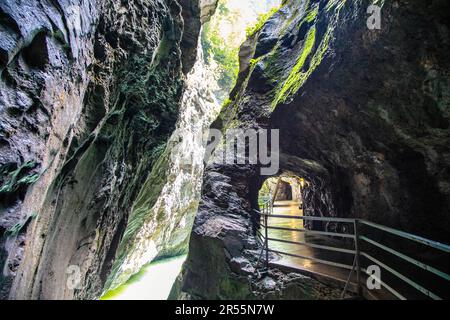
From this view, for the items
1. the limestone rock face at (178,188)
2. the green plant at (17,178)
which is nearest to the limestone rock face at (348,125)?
the green plant at (17,178)

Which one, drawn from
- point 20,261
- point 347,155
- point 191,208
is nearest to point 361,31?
point 347,155

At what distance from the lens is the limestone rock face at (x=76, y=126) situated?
7.56 feet

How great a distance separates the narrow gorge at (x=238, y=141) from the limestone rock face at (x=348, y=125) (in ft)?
0.09

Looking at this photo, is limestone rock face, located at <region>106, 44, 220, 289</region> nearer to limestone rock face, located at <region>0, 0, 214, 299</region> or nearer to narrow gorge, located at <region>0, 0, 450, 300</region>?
narrow gorge, located at <region>0, 0, 450, 300</region>

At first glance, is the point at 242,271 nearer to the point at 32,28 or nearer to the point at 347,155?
the point at 347,155

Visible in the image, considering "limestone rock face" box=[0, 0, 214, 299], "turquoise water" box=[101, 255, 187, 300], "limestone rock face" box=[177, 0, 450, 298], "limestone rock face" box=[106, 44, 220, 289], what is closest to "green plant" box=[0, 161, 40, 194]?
"limestone rock face" box=[0, 0, 214, 299]

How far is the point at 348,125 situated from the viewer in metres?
5.19

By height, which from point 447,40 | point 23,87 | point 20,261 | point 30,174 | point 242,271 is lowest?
point 242,271

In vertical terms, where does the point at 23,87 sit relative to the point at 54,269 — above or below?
above

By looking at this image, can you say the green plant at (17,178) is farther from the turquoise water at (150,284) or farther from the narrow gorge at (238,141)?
the turquoise water at (150,284)

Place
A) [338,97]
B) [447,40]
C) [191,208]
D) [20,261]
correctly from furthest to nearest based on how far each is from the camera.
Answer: [191,208]
[338,97]
[447,40]
[20,261]

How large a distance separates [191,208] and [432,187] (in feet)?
50.1

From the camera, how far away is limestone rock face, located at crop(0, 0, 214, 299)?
2305 millimetres

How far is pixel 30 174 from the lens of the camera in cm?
251
